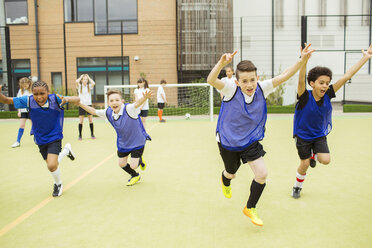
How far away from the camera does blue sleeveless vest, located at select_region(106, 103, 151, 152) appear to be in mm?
4711

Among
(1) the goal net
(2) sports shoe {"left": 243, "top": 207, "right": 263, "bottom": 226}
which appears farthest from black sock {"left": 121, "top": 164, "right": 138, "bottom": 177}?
(1) the goal net

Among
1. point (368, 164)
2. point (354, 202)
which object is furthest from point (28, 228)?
point (368, 164)

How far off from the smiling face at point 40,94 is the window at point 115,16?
53.0ft

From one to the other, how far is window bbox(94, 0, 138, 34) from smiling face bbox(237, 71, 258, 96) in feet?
57.1

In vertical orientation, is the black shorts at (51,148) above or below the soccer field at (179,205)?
above

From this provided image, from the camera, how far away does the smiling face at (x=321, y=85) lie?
12.9 ft

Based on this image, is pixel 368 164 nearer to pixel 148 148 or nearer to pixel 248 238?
pixel 248 238

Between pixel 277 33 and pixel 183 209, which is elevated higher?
pixel 277 33

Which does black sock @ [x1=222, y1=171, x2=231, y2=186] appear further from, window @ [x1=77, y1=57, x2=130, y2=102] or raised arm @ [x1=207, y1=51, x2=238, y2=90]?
window @ [x1=77, y1=57, x2=130, y2=102]

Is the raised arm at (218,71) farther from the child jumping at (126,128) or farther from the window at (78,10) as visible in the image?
the window at (78,10)

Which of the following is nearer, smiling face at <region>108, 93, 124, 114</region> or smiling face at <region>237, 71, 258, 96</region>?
smiling face at <region>237, 71, 258, 96</region>

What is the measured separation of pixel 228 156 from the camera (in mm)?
3488

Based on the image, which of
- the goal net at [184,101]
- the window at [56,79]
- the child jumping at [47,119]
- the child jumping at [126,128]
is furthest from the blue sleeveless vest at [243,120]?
the window at [56,79]

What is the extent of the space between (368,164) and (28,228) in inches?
207
